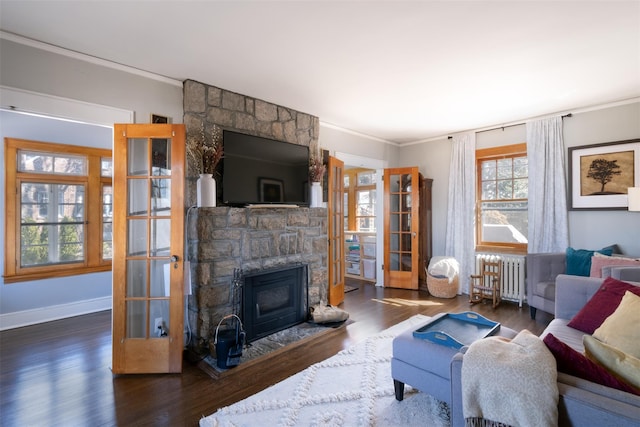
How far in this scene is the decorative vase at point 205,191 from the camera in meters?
2.92

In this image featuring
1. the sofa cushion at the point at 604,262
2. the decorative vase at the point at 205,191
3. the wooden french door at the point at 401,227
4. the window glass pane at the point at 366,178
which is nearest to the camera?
the decorative vase at the point at 205,191

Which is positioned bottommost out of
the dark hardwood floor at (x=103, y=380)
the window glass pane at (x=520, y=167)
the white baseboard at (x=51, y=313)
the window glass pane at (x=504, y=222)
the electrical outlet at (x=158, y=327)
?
the dark hardwood floor at (x=103, y=380)

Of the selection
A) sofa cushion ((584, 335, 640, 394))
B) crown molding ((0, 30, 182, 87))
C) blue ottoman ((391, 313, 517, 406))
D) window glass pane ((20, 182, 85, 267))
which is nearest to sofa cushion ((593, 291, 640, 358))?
blue ottoman ((391, 313, 517, 406))

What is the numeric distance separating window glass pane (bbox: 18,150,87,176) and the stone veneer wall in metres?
2.52

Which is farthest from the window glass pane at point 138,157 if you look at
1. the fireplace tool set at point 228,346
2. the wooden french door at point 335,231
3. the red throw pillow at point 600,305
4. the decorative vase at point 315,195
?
the red throw pillow at point 600,305

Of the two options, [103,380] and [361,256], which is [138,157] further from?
[361,256]

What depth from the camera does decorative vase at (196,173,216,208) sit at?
2.92 m

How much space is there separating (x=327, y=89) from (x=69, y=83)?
229 centimetres

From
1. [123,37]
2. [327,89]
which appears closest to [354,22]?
[327,89]

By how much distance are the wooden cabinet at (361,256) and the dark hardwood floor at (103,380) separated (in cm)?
212

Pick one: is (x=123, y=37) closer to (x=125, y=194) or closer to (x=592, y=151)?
(x=125, y=194)

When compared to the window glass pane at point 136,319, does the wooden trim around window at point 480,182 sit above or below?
above

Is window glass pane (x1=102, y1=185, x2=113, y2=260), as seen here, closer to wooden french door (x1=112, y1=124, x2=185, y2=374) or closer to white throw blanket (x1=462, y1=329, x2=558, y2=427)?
wooden french door (x1=112, y1=124, x2=185, y2=374)

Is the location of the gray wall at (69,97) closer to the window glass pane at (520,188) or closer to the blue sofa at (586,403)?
the blue sofa at (586,403)
